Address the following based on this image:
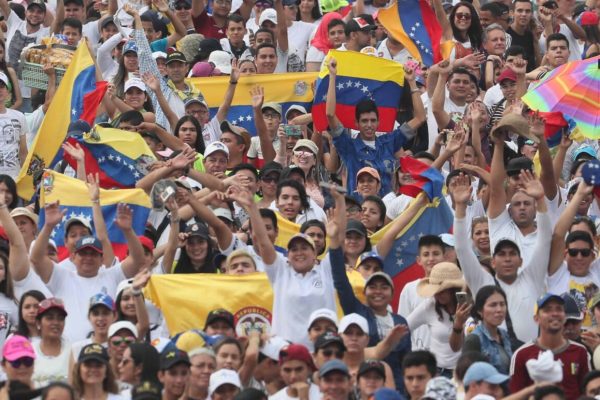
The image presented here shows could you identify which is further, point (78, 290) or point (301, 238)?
point (78, 290)

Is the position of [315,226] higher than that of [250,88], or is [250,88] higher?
[315,226]

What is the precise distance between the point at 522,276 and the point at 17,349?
13.3ft

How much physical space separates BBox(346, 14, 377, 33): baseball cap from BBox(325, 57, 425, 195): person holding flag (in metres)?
2.55

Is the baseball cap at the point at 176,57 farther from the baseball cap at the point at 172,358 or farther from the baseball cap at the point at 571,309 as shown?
the baseball cap at the point at 172,358

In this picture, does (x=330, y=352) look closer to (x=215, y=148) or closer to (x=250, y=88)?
(x=215, y=148)

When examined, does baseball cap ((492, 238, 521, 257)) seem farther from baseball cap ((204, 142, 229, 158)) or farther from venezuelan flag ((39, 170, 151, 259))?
baseball cap ((204, 142, 229, 158))

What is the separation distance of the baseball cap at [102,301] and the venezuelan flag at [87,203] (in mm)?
1849

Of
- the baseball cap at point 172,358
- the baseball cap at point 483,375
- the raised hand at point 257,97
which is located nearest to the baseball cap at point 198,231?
the baseball cap at point 172,358

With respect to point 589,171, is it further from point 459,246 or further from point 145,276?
point 145,276

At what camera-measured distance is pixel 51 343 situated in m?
16.3

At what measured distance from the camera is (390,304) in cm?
1828

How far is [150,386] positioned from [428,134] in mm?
6699

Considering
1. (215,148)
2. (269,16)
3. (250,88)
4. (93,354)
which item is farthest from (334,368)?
(269,16)

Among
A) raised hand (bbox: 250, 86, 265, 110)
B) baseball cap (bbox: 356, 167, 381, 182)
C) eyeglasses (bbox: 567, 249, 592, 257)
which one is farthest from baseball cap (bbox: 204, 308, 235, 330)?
raised hand (bbox: 250, 86, 265, 110)
